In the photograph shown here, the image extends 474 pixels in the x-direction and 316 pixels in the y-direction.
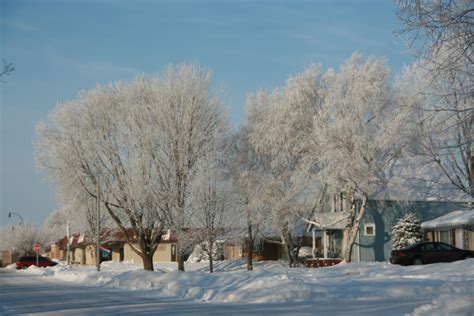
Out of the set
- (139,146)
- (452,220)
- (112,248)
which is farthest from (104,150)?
(112,248)

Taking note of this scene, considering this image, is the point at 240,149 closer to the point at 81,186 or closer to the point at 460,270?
the point at 81,186

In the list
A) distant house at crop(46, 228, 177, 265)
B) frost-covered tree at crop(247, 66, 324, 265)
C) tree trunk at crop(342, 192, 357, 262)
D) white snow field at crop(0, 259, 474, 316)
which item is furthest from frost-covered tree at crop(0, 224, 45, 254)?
white snow field at crop(0, 259, 474, 316)

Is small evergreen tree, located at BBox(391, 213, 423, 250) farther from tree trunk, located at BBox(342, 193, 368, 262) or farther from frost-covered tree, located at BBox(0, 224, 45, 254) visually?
frost-covered tree, located at BBox(0, 224, 45, 254)

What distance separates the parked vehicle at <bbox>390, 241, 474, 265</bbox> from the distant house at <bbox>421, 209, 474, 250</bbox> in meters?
5.07

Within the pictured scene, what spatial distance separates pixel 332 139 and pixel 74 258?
64993 millimetres

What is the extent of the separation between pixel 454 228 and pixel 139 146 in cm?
2111

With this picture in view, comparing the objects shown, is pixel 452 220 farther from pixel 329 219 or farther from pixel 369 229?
pixel 329 219

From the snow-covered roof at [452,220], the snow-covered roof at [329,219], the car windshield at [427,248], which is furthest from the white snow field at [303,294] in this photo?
the snow-covered roof at [329,219]

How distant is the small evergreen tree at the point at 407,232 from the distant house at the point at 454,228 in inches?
39.6

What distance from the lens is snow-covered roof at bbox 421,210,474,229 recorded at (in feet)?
132

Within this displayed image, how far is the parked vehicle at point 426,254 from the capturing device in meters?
35.4

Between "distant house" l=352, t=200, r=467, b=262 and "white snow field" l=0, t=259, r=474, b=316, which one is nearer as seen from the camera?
"white snow field" l=0, t=259, r=474, b=316

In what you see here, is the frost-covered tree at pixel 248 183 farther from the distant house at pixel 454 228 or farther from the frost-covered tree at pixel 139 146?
the distant house at pixel 454 228

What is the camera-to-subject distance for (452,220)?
1629 inches
